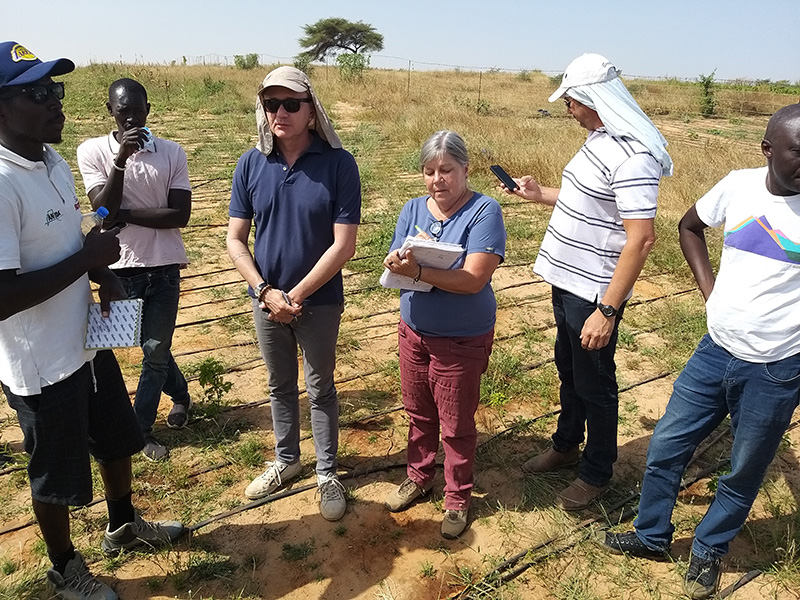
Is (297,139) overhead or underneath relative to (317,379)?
overhead

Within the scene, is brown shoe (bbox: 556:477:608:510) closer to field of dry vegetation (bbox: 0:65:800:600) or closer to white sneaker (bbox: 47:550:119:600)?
field of dry vegetation (bbox: 0:65:800:600)

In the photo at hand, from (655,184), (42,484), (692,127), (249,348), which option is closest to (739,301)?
(655,184)

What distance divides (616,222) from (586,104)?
511mm

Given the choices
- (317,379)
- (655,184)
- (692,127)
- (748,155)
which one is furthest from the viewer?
(692,127)

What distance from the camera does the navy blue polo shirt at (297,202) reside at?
2.42 metres

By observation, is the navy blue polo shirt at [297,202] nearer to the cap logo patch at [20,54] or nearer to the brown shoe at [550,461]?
the cap logo patch at [20,54]

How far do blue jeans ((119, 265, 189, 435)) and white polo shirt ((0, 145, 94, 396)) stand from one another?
0.87 m

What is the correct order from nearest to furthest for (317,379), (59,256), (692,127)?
(59,256), (317,379), (692,127)

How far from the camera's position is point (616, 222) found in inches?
94.0

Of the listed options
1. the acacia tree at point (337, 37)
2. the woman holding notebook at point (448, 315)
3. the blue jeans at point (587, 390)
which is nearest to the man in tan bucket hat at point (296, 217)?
the woman holding notebook at point (448, 315)

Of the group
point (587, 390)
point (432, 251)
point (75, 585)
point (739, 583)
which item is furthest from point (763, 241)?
point (75, 585)

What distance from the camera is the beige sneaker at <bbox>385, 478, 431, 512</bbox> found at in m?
2.82

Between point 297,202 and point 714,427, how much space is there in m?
1.93

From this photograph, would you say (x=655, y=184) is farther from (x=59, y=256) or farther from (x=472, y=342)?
(x=59, y=256)
